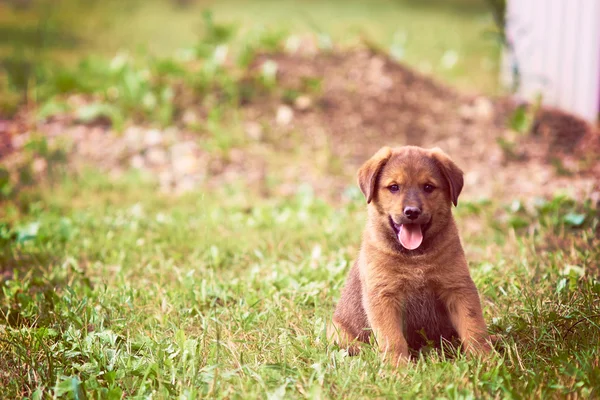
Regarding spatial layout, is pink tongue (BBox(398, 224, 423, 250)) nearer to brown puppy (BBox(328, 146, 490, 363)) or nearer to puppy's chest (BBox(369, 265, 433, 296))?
brown puppy (BBox(328, 146, 490, 363))

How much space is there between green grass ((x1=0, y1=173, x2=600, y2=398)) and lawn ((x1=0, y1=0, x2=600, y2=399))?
0.02 meters

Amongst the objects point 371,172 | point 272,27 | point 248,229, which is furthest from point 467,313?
point 272,27

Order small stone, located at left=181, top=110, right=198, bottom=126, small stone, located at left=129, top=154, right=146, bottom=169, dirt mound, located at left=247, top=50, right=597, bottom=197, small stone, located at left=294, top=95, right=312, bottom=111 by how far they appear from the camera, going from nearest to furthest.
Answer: dirt mound, located at left=247, top=50, right=597, bottom=197, small stone, located at left=129, top=154, right=146, bottom=169, small stone, located at left=181, top=110, right=198, bottom=126, small stone, located at left=294, top=95, right=312, bottom=111

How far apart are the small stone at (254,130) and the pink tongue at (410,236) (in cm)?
453

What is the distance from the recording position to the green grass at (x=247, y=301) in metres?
2.95

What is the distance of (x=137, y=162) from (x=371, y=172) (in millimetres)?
4533

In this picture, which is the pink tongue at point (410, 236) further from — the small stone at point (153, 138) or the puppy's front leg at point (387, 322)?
the small stone at point (153, 138)

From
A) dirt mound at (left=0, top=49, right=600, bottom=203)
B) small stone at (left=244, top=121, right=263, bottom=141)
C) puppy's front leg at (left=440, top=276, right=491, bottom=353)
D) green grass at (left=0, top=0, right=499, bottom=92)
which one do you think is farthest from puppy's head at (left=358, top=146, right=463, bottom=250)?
green grass at (left=0, top=0, right=499, bottom=92)

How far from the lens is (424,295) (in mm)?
3182

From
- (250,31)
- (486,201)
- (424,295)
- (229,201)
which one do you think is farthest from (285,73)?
(424,295)

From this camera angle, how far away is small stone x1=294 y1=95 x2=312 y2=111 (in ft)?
26.1

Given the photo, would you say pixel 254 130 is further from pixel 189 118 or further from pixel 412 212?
pixel 412 212

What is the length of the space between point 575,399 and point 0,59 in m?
9.70

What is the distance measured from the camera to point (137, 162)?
24.1 feet
